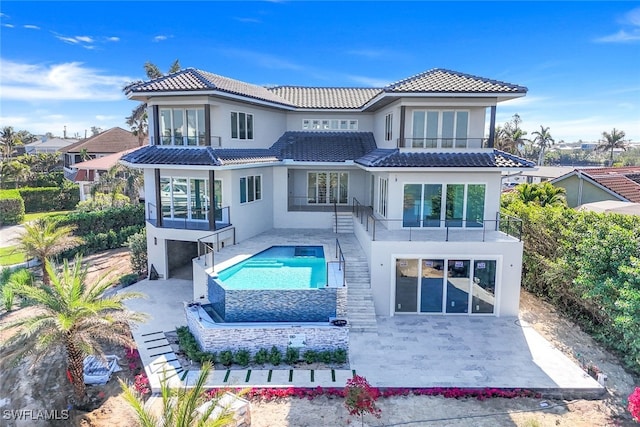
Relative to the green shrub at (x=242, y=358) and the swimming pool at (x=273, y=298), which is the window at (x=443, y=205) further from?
the green shrub at (x=242, y=358)

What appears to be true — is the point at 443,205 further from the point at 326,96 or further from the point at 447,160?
the point at 326,96

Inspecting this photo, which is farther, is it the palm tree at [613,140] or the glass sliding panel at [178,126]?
the palm tree at [613,140]

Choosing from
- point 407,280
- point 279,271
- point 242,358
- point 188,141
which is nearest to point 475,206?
point 407,280

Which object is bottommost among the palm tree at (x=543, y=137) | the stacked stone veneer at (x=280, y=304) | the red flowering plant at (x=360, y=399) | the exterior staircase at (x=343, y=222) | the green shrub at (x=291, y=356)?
the green shrub at (x=291, y=356)

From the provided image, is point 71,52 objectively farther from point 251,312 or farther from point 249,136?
point 251,312

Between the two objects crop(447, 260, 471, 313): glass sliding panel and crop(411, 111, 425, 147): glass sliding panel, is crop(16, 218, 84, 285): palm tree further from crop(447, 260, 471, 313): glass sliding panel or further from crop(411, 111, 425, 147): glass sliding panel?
crop(447, 260, 471, 313): glass sliding panel

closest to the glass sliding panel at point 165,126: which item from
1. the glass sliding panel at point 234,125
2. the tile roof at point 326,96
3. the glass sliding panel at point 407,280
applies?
the glass sliding panel at point 234,125
